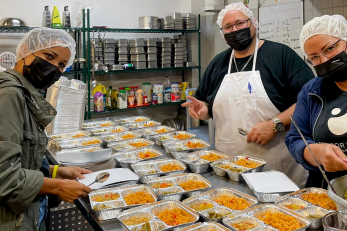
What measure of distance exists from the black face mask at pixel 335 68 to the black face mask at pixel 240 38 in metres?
0.86

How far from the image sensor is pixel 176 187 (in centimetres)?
165

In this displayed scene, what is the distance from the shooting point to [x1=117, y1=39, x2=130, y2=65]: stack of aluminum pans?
4.72 metres

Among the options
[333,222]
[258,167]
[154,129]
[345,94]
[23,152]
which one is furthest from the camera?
[154,129]

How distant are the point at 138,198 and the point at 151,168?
455 mm

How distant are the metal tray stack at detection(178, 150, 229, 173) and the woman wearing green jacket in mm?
627

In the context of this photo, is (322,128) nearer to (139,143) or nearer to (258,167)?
(258,167)

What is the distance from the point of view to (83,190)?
1534 millimetres

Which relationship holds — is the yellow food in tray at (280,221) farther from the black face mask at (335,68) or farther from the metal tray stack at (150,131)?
the metal tray stack at (150,131)

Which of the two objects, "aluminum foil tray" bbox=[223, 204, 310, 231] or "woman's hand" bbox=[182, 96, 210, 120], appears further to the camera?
"woman's hand" bbox=[182, 96, 210, 120]

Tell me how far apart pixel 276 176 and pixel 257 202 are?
0.92 ft

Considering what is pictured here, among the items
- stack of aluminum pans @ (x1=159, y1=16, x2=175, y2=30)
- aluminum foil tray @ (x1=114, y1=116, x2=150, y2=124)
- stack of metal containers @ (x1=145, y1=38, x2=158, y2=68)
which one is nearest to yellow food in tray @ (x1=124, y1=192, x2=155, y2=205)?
aluminum foil tray @ (x1=114, y1=116, x2=150, y2=124)

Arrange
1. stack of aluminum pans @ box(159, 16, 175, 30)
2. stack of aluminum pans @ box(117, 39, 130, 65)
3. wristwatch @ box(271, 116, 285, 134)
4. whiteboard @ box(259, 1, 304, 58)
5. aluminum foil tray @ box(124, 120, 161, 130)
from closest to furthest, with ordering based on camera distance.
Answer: wristwatch @ box(271, 116, 285, 134) < aluminum foil tray @ box(124, 120, 161, 130) < whiteboard @ box(259, 1, 304, 58) < stack of aluminum pans @ box(117, 39, 130, 65) < stack of aluminum pans @ box(159, 16, 175, 30)

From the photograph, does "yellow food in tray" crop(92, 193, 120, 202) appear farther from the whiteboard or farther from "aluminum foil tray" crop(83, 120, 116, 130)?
the whiteboard

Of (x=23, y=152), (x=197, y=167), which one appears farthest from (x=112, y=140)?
(x=23, y=152)
